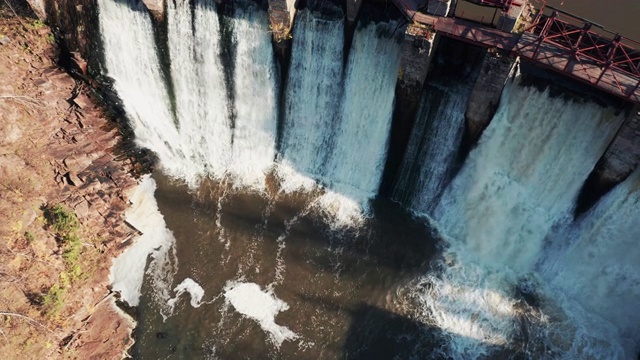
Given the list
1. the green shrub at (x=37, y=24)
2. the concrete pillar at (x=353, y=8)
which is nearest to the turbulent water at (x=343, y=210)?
the concrete pillar at (x=353, y=8)

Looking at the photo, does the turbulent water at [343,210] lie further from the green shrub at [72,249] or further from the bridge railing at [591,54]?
the green shrub at [72,249]

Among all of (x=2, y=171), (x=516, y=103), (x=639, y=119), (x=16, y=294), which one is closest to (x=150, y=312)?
(x=16, y=294)

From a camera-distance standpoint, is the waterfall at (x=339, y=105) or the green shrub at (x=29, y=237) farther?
the waterfall at (x=339, y=105)

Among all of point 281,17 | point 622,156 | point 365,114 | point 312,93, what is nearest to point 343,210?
point 365,114

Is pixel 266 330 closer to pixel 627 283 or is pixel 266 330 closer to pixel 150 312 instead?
pixel 150 312

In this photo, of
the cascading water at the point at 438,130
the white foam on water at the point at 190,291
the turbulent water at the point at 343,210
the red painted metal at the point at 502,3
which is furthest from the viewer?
the white foam on water at the point at 190,291

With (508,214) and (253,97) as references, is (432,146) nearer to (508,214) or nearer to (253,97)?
(508,214)
